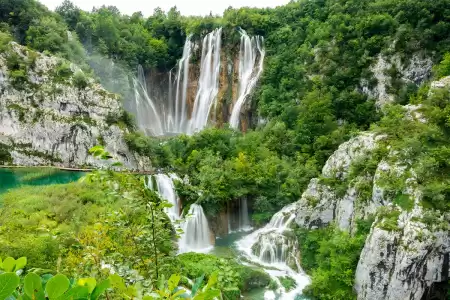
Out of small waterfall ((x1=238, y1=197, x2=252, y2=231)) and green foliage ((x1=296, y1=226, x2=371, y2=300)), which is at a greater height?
small waterfall ((x1=238, y1=197, x2=252, y2=231))

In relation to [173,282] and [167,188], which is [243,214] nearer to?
[167,188]

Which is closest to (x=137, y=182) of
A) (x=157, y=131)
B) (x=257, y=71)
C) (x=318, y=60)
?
(x=318, y=60)

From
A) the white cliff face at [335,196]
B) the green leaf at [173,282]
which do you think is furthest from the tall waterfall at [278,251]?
the green leaf at [173,282]

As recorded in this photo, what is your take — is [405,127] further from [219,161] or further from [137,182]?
[137,182]

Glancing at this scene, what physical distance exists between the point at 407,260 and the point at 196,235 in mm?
8293

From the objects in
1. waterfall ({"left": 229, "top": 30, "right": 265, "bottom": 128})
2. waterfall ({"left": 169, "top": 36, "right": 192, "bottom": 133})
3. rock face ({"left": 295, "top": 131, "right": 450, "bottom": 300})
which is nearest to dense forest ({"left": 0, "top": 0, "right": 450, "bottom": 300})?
rock face ({"left": 295, "top": 131, "right": 450, "bottom": 300})

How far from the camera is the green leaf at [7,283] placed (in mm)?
1059

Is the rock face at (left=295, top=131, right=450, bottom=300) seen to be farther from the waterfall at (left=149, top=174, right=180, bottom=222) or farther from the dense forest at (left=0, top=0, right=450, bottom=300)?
the waterfall at (left=149, top=174, right=180, bottom=222)

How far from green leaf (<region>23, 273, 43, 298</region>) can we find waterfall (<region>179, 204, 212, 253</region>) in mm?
14733

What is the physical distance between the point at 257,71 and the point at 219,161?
38.5 ft

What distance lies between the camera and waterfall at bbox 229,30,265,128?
91.3 ft

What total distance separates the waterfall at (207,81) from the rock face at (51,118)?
25.0 feet

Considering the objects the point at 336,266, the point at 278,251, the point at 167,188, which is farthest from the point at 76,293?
the point at 167,188

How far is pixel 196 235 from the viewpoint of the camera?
→ 16109mm
